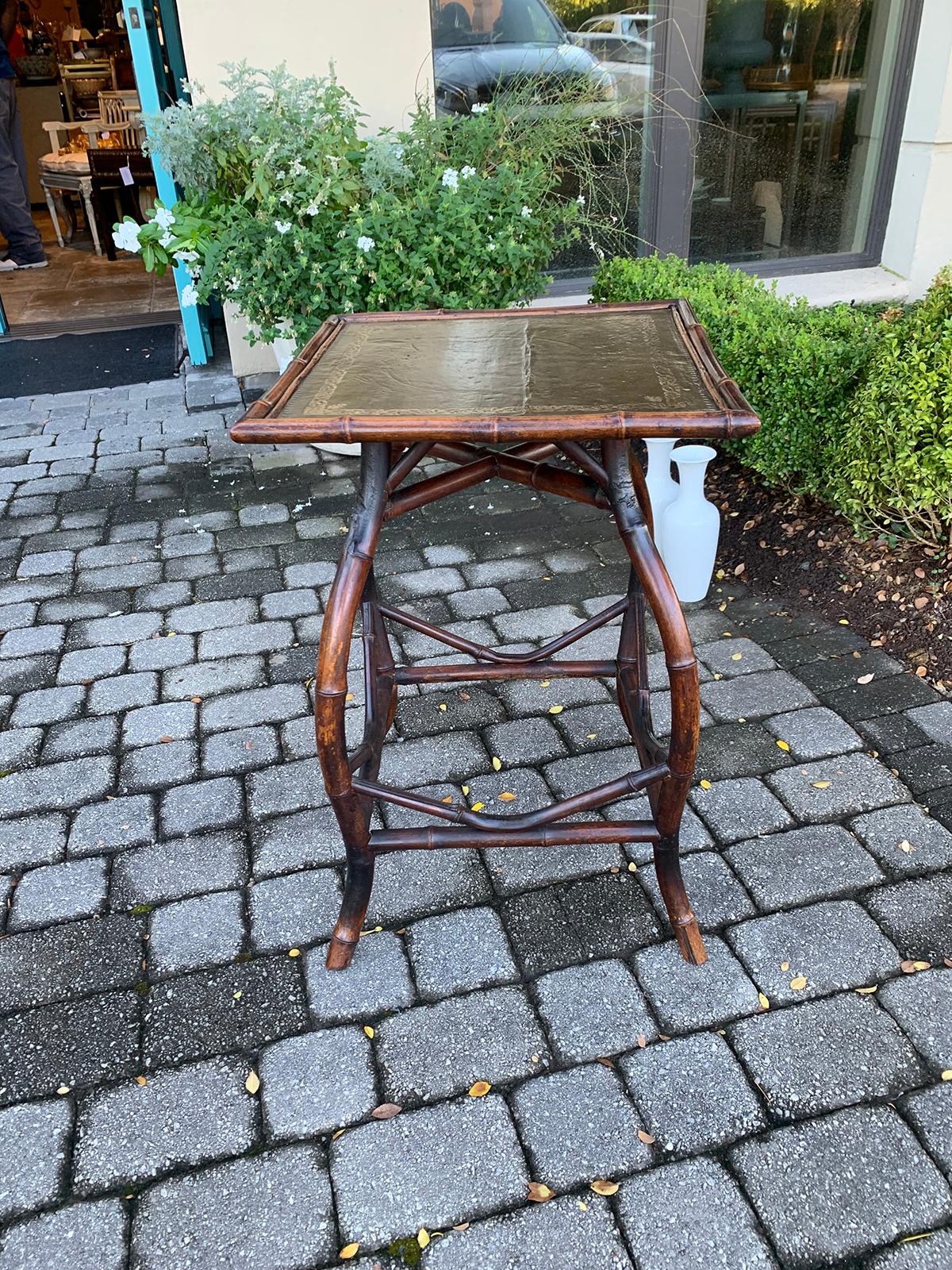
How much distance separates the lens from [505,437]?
5.01 feet

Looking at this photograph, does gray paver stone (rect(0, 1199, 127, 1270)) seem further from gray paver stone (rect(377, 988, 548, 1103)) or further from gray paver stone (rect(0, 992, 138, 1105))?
gray paver stone (rect(377, 988, 548, 1103))

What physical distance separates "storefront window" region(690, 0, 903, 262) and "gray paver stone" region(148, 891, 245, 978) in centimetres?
458

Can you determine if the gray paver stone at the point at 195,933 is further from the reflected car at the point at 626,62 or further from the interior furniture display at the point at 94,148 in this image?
the interior furniture display at the point at 94,148

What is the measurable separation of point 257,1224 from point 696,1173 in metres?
0.73

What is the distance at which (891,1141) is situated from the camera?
5.34 feet

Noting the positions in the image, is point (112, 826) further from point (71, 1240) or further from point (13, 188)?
point (13, 188)

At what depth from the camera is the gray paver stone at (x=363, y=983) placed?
1.90m

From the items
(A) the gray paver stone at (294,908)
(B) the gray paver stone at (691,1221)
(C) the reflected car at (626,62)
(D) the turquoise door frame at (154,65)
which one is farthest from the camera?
(C) the reflected car at (626,62)

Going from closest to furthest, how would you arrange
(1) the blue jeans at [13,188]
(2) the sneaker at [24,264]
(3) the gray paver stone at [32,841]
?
1. (3) the gray paver stone at [32,841]
2. (1) the blue jeans at [13,188]
3. (2) the sneaker at [24,264]

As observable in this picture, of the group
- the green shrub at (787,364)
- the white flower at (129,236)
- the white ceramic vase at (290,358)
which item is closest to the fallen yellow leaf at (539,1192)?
the green shrub at (787,364)

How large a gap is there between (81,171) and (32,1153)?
7714 millimetres

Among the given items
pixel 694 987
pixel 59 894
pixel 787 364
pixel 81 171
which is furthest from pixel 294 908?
pixel 81 171

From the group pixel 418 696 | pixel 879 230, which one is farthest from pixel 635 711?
pixel 879 230

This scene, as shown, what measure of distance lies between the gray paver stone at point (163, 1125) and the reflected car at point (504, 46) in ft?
14.6
